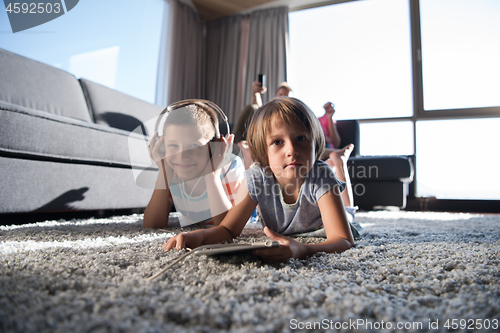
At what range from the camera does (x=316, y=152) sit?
76cm

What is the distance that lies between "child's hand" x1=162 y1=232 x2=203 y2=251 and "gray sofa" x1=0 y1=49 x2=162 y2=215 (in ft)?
2.20

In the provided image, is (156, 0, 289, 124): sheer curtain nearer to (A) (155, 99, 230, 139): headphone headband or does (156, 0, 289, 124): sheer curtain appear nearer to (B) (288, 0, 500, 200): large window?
(B) (288, 0, 500, 200): large window

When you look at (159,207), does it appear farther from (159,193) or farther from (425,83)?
(425,83)

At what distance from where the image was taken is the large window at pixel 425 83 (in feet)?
9.11

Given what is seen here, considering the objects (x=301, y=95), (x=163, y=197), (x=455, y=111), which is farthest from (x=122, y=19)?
(x=455, y=111)

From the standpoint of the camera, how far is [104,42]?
244 cm

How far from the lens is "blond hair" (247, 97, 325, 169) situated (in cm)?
69

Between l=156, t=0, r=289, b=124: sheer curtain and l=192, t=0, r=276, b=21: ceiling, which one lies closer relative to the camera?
l=156, t=0, r=289, b=124: sheer curtain

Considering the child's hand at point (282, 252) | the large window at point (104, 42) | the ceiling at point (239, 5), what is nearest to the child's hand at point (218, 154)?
the child's hand at point (282, 252)

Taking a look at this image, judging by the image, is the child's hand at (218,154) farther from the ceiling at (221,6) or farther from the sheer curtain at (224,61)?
the ceiling at (221,6)

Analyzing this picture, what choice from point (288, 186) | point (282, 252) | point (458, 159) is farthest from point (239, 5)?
point (282, 252)

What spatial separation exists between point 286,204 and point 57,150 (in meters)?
0.85

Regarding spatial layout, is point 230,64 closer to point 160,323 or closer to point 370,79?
point 370,79

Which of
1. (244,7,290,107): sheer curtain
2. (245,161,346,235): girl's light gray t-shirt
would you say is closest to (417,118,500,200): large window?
(244,7,290,107): sheer curtain
